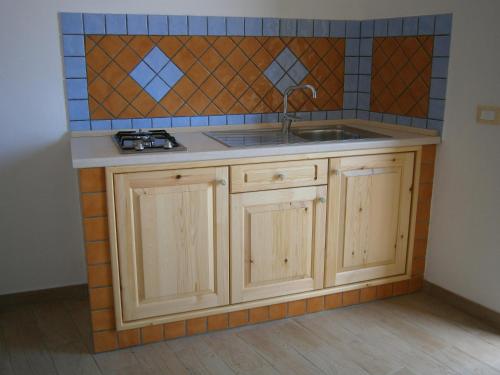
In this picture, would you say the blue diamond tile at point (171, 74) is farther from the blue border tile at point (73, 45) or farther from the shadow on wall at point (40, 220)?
the shadow on wall at point (40, 220)

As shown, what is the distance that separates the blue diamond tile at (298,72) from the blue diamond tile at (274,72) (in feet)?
0.19

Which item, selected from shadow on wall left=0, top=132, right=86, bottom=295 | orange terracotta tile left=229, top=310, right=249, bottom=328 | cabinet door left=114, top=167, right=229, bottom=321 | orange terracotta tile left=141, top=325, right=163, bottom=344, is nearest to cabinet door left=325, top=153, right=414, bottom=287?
orange terracotta tile left=229, top=310, right=249, bottom=328

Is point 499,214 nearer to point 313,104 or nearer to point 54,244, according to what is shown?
point 313,104

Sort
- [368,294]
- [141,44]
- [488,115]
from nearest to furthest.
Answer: [488,115], [141,44], [368,294]

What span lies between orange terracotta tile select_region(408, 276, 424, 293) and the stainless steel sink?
2.65ft

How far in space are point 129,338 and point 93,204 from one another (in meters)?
0.64

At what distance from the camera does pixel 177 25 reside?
2648 mm

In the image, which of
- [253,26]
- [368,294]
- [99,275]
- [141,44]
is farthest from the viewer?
[253,26]

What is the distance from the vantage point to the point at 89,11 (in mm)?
2482

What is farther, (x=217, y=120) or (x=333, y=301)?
(x=217, y=120)

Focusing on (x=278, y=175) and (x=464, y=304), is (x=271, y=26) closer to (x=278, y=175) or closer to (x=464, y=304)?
(x=278, y=175)

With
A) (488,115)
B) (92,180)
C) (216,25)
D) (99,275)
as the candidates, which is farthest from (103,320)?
(488,115)

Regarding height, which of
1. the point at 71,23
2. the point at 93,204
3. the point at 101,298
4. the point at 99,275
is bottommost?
the point at 101,298

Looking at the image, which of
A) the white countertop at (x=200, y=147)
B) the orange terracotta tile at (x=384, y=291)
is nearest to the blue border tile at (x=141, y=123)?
the white countertop at (x=200, y=147)
